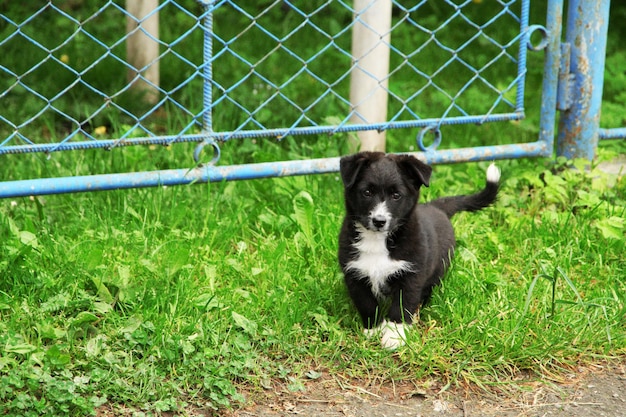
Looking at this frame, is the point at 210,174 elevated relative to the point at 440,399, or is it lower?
elevated

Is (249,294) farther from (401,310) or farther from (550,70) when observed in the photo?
(550,70)

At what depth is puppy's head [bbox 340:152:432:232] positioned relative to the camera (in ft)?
11.0

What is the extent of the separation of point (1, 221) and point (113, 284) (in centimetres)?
76

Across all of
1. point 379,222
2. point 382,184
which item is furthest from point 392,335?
point 382,184

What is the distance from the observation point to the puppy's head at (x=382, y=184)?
3355 millimetres

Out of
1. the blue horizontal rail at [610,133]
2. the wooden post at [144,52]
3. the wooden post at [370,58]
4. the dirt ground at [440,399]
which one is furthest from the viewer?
the wooden post at [144,52]

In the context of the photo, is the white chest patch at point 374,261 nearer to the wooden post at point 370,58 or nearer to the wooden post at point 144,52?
the wooden post at point 370,58

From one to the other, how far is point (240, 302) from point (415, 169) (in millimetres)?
857

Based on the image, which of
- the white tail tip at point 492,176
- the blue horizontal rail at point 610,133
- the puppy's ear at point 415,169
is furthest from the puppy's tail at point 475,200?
the blue horizontal rail at point 610,133

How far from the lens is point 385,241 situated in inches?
137

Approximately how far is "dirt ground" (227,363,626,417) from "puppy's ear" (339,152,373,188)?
733mm

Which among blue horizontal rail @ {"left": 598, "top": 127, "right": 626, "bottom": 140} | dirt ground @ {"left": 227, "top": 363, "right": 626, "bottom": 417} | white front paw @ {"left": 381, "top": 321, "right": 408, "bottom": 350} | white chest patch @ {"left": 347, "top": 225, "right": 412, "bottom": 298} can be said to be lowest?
dirt ground @ {"left": 227, "top": 363, "right": 626, "bottom": 417}

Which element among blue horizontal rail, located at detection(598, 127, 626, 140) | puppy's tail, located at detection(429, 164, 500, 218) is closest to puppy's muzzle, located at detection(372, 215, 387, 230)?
puppy's tail, located at detection(429, 164, 500, 218)

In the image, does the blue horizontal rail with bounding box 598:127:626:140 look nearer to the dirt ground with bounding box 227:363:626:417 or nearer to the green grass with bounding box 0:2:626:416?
the green grass with bounding box 0:2:626:416
